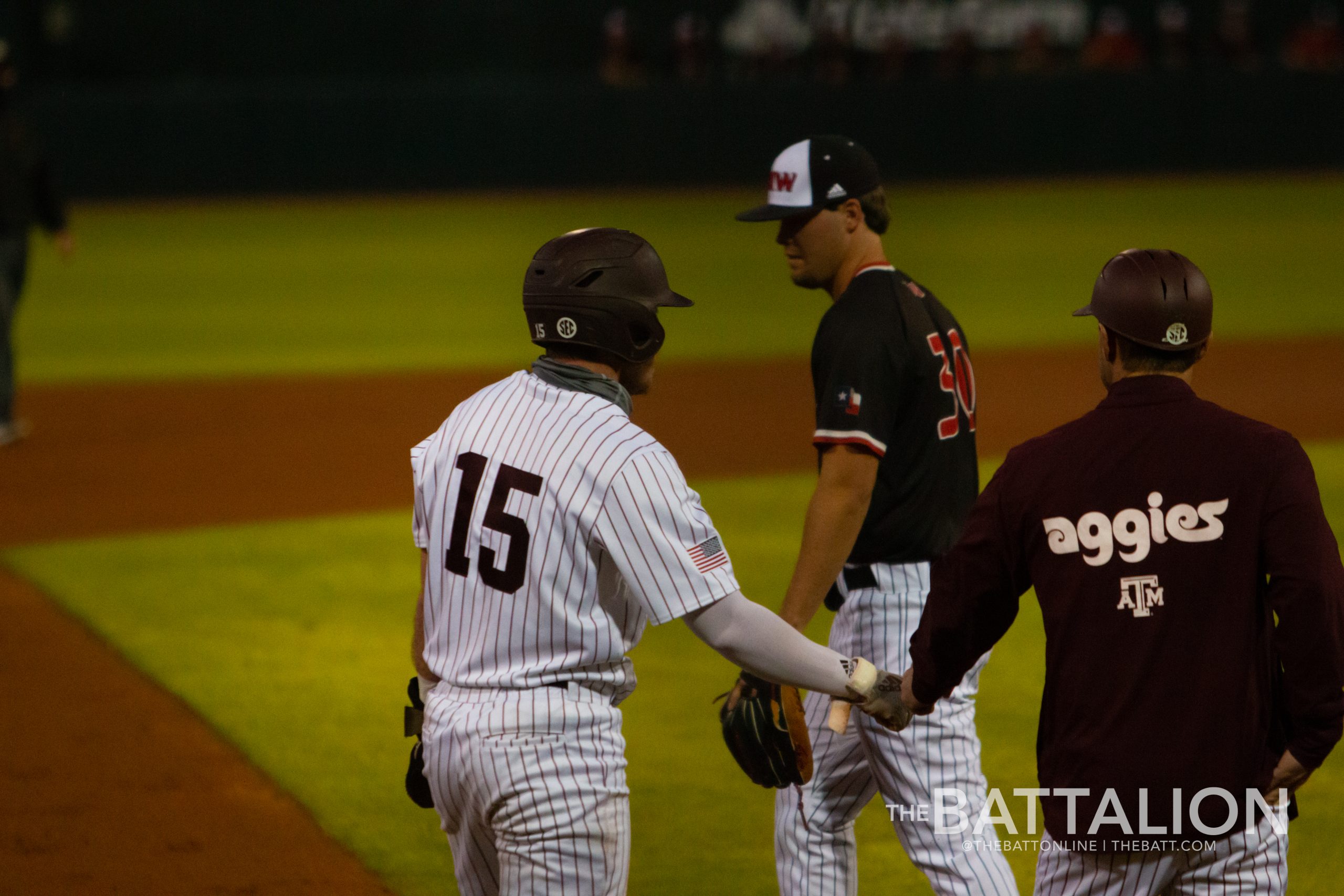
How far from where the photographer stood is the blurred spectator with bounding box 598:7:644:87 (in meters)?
28.6

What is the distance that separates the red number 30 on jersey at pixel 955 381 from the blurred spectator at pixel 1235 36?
29.0 metres

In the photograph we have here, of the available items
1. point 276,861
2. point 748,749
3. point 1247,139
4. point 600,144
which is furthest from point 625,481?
point 1247,139

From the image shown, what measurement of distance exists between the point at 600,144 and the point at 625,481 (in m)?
25.6

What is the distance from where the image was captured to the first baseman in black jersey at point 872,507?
11.8 ft

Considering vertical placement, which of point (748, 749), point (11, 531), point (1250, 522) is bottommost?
point (11, 531)

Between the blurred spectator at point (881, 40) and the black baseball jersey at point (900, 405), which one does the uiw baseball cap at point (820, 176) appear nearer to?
the black baseball jersey at point (900, 405)

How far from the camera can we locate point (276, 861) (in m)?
4.67

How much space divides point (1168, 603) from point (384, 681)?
4257 mm

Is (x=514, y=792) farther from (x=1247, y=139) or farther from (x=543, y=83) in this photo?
(x=1247, y=139)

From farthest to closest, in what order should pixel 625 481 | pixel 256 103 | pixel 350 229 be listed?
pixel 256 103 < pixel 350 229 < pixel 625 481

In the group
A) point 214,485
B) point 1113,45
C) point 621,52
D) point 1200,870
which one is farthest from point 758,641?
point 1113,45

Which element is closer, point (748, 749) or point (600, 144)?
point (748, 749)

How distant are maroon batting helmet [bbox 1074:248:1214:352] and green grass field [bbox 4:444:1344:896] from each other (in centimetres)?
219

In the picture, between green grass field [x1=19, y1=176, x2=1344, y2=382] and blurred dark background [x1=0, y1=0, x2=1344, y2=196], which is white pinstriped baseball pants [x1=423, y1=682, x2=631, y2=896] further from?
blurred dark background [x1=0, y1=0, x2=1344, y2=196]
